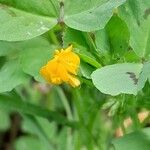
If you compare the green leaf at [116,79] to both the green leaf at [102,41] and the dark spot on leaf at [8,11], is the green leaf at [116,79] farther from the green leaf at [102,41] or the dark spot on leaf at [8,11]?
the dark spot on leaf at [8,11]

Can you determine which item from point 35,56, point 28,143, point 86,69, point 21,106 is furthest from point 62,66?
point 28,143

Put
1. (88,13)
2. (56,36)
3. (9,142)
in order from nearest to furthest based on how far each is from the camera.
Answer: (88,13) < (56,36) < (9,142)

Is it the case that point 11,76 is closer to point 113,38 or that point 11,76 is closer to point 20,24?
point 20,24

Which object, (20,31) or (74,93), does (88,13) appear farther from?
(74,93)

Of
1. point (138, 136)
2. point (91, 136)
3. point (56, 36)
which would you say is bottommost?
point (91, 136)

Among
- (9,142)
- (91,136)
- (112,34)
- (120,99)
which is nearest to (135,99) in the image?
(120,99)

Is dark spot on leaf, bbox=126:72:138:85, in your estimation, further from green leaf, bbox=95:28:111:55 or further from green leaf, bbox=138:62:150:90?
green leaf, bbox=95:28:111:55

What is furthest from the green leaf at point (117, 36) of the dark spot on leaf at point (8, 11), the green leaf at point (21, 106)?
the green leaf at point (21, 106)
